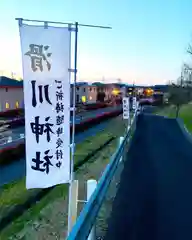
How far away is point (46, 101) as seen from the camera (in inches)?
181

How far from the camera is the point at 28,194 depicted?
9.20m

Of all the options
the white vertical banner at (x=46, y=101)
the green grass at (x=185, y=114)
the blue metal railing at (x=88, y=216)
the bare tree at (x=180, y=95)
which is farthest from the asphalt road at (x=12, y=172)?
the bare tree at (x=180, y=95)

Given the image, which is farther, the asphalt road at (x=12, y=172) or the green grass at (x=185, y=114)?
the green grass at (x=185, y=114)

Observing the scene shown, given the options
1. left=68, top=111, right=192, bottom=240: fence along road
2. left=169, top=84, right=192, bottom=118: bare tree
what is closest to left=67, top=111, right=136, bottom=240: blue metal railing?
left=68, top=111, right=192, bottom=240: fence along road

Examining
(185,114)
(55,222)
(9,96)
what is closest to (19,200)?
(55,222)

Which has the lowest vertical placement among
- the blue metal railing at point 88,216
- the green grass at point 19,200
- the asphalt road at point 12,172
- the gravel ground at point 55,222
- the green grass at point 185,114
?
the green grass at point 185,114

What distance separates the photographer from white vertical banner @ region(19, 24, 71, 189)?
4.44 metres

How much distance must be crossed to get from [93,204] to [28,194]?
16.5 feet

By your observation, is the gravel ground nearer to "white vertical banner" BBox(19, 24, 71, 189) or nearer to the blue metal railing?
the blue metal railing

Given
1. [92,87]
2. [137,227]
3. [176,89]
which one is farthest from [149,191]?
[92,87]

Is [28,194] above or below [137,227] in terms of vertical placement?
below

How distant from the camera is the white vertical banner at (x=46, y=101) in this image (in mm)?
4441

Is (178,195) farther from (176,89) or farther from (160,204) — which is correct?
(176,89)

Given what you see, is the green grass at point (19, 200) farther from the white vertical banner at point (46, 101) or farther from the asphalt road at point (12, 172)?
the white vertical banner at point (46, 101)
